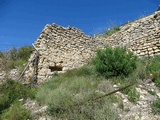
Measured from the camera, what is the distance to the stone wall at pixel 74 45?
8.84m

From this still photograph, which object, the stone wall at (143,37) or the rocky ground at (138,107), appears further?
the stone wall at (143,37)

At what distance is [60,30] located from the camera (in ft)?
32.2

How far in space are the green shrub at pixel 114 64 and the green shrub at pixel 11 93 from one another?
2561 millimetres

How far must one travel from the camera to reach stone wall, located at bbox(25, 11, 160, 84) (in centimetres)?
884

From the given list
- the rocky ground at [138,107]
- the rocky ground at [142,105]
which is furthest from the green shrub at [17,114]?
the rocky ground at [142,105]

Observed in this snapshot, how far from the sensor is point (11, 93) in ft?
22.5

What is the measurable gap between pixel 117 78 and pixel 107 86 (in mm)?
799

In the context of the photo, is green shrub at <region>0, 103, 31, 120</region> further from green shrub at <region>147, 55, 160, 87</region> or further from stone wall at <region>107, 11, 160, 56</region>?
stone wall at <region>107, 11, 160, 56</region>

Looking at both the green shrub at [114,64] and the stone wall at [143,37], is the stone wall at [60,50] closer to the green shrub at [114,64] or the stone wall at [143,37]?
the stone wall at [143,37]

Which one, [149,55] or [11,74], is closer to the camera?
[11,74]

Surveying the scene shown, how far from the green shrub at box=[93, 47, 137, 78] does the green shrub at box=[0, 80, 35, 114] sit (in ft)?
8.40

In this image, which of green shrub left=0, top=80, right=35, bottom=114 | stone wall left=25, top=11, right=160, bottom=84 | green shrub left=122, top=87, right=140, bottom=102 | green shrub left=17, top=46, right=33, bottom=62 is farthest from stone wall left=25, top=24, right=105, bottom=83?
green shrub left=122, top=87, right=140, bottom=102

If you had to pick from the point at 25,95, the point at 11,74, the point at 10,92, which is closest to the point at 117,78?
the point at 25,95

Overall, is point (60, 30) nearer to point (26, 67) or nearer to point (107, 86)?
point (26, 67)
